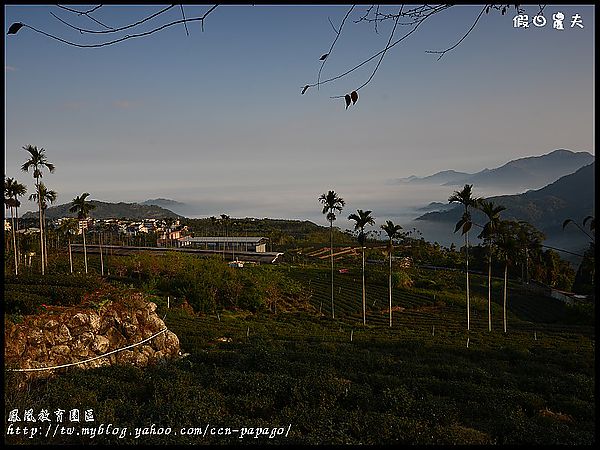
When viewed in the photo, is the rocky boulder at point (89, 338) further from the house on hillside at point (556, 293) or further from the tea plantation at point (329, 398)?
the house on hillside at point (556, 293)

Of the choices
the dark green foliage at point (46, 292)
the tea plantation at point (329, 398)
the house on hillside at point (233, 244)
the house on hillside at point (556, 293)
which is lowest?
the house on hillside at point (556, 293)

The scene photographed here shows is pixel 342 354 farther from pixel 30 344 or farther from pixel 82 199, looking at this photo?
pixel 82 199

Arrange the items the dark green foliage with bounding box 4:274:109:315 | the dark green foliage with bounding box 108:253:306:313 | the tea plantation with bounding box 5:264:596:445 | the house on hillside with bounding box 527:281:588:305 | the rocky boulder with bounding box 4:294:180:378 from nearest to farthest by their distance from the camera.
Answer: the tea plantation with bounding box 5:264:596:445
the rocky boulder with bounding box 4:294:180:378
the dark green foliage with bounding box 4:274:109:315
the dark green foliage with bounding box 108:253:306:313
the house on hillside with bounding box 527:281:588:305

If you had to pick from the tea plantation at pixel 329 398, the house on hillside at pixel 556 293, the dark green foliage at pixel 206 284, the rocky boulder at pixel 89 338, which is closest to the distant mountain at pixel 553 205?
the house on hillside at pixel 556 293

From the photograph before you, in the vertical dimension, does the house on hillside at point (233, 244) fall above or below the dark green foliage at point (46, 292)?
below

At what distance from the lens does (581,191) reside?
160m

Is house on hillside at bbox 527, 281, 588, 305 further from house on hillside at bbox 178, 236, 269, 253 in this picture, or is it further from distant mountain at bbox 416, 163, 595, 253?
distant mountain at bbox 416, 163, 595, 253

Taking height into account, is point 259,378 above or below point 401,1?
below

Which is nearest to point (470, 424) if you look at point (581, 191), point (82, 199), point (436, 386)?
point (436, 386)

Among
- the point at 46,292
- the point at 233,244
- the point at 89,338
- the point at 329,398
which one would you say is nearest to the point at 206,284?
the point at 46,292

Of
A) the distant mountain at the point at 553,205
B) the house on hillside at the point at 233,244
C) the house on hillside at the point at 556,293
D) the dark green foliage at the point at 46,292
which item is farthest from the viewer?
the distant mountain at the point at 553,205

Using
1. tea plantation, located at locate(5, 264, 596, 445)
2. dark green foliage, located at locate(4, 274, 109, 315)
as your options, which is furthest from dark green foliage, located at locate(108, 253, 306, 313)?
tea plantation, located at locate(5, 264, 596, 445)

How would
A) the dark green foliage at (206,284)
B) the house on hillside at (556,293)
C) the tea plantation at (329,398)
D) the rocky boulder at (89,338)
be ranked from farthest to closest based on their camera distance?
the house on hillside at (556,293) → the dark green foliage at (206,284) → the rocky boulder at (89,338) → the tea plantation at (329,398)

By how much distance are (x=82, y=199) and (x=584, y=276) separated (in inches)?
2444
